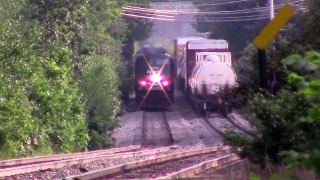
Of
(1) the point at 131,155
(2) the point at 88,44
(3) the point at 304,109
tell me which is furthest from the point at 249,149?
(2) the point at 88,44

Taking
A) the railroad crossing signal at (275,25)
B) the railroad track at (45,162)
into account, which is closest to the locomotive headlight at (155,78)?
the railroad track at (45,162)

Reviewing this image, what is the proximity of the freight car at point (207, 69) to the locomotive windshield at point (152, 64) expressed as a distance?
4476mm

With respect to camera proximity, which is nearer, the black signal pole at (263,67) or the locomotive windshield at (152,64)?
the black signal pole at (263,67)

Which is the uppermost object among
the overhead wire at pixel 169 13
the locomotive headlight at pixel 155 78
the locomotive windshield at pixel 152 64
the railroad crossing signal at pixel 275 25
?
the overhead wire at pixel 169 13

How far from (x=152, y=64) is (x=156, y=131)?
48.7 ft

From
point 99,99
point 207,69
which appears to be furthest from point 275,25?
point 207,69

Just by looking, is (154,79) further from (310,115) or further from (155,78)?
(310,115)

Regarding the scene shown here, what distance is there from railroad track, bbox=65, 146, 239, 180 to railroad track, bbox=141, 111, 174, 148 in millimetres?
10078

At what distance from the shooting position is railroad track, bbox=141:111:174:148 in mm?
34231

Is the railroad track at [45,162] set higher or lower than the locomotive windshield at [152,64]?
lower

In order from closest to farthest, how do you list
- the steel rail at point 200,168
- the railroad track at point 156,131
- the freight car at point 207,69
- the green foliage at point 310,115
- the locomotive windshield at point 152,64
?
the green foliage at point 310,115 → the steel rail at point 200,168 → the railroad track at point 156,131 → the freight car at point 207,69 → the locomotive windshield at point 152,64

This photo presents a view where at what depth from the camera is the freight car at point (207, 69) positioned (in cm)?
4425

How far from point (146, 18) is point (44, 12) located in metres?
24.6

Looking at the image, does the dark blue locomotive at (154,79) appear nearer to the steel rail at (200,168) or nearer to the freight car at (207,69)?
the freight car at (207,69)
